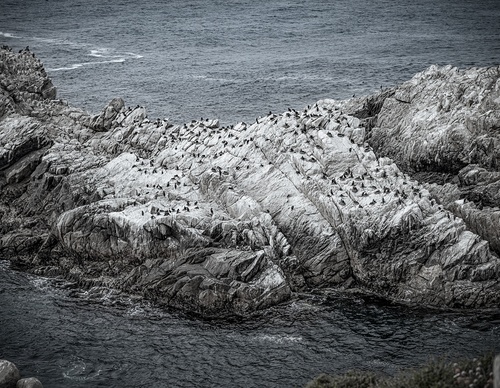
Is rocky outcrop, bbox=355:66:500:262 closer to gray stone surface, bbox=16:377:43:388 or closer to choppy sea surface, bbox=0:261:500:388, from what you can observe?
choppy sea surface, bbox=0:261:500:388

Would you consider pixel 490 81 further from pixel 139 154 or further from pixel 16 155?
pixel 16 155

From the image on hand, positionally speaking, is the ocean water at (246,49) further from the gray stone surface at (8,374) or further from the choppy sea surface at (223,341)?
the gray stone surface at (8,374)

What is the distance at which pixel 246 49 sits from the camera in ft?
488

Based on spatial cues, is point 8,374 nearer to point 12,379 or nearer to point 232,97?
point 12,379

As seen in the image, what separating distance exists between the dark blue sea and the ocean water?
1.49 feet

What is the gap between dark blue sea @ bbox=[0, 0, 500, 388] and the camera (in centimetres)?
5072

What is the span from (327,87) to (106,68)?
48.7m

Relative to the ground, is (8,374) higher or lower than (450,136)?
lower

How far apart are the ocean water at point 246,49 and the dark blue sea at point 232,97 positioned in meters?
0.46

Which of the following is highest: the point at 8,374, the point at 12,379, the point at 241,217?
the point at 241,217

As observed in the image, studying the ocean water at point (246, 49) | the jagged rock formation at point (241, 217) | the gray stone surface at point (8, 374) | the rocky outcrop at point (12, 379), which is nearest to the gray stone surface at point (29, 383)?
the rocky outcrop at point (12, 379)

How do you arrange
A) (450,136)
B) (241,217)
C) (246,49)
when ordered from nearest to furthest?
Answer: 1. (241,217)
2. (450,136)
3. (246,49)

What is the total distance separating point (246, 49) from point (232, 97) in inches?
1466

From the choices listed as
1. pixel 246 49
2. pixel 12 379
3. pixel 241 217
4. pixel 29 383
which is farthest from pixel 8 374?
pixel 246 49
